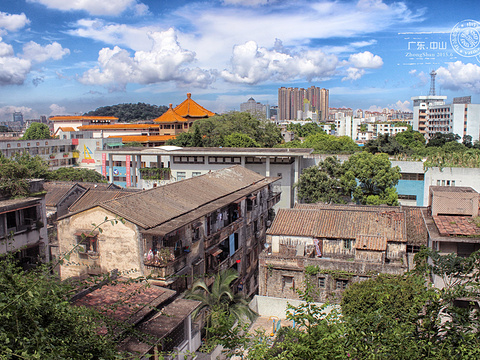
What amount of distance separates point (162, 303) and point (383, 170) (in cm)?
2292

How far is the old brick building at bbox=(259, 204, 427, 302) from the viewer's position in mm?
20547

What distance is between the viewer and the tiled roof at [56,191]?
29.0m

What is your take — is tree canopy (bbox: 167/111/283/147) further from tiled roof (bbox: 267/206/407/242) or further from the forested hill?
the forested hill

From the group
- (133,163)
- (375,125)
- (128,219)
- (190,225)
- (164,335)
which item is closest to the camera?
(164,335)

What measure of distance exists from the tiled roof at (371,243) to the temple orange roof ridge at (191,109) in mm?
63691

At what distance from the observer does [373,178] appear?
31.8 metres

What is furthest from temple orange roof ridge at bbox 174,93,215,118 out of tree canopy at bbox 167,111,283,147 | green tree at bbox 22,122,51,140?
green tree at bbox 22,122,51,140

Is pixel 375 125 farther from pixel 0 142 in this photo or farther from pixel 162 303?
pixel 162 303

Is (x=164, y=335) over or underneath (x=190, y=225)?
underneath

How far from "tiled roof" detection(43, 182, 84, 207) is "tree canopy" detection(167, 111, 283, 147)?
24769 millimetres

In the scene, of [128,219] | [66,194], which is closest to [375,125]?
[66,194]

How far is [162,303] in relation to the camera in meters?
13.9

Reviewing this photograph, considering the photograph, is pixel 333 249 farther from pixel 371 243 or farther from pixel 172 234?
pixel 172 234

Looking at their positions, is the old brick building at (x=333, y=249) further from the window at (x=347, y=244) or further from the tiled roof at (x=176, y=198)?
the tiled roof at (x=176, y=198)
